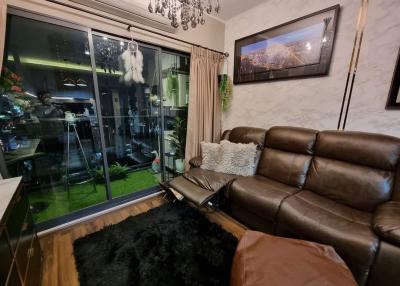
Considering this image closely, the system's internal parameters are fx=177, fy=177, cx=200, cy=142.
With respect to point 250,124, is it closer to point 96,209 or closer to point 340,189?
point 340,189

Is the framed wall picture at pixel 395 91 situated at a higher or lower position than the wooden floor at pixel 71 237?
higher

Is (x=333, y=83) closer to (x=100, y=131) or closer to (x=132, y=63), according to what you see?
(x=132, y=63)

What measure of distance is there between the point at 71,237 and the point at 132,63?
6.48ft

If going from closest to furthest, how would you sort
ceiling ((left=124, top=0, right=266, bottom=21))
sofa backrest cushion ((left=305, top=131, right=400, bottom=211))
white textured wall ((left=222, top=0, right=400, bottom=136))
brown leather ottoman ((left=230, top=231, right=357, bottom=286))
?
brown leather ottoman ((left=230, top=231, right=357, bottom=286)) → sofa backrest cushion ((left=305, top=131, right=400, bottom=211)) → white textured wall ((left=222, top=0, right=400, bottom=136)) → ceiling ((left=124, top=0, right=266, bottom=21))

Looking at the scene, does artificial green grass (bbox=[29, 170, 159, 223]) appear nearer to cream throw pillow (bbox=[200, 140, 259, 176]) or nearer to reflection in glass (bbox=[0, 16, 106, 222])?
reflection in glass (bbox=[0, 16, 106, 222])

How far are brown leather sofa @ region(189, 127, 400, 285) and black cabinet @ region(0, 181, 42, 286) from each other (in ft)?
5.20

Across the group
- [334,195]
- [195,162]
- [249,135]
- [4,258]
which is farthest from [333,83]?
[4,258]

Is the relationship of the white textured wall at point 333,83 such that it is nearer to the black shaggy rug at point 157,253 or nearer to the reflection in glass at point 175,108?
the reflection in glass at point 175,108

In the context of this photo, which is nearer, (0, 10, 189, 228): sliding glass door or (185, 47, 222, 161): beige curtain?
(0, 10, 189, 228): sliding glass door

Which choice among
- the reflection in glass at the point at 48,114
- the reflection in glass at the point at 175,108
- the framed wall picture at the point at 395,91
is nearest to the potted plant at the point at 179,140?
the reflection in glass at the point at 175,108

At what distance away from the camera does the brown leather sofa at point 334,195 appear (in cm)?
112

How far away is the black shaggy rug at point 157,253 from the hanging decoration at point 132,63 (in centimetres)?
169

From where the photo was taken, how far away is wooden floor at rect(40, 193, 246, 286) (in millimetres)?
1349

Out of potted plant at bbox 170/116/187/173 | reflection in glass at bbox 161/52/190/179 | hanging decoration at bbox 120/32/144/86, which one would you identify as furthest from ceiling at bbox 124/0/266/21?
potted plant at bbox 170/116/187/173
